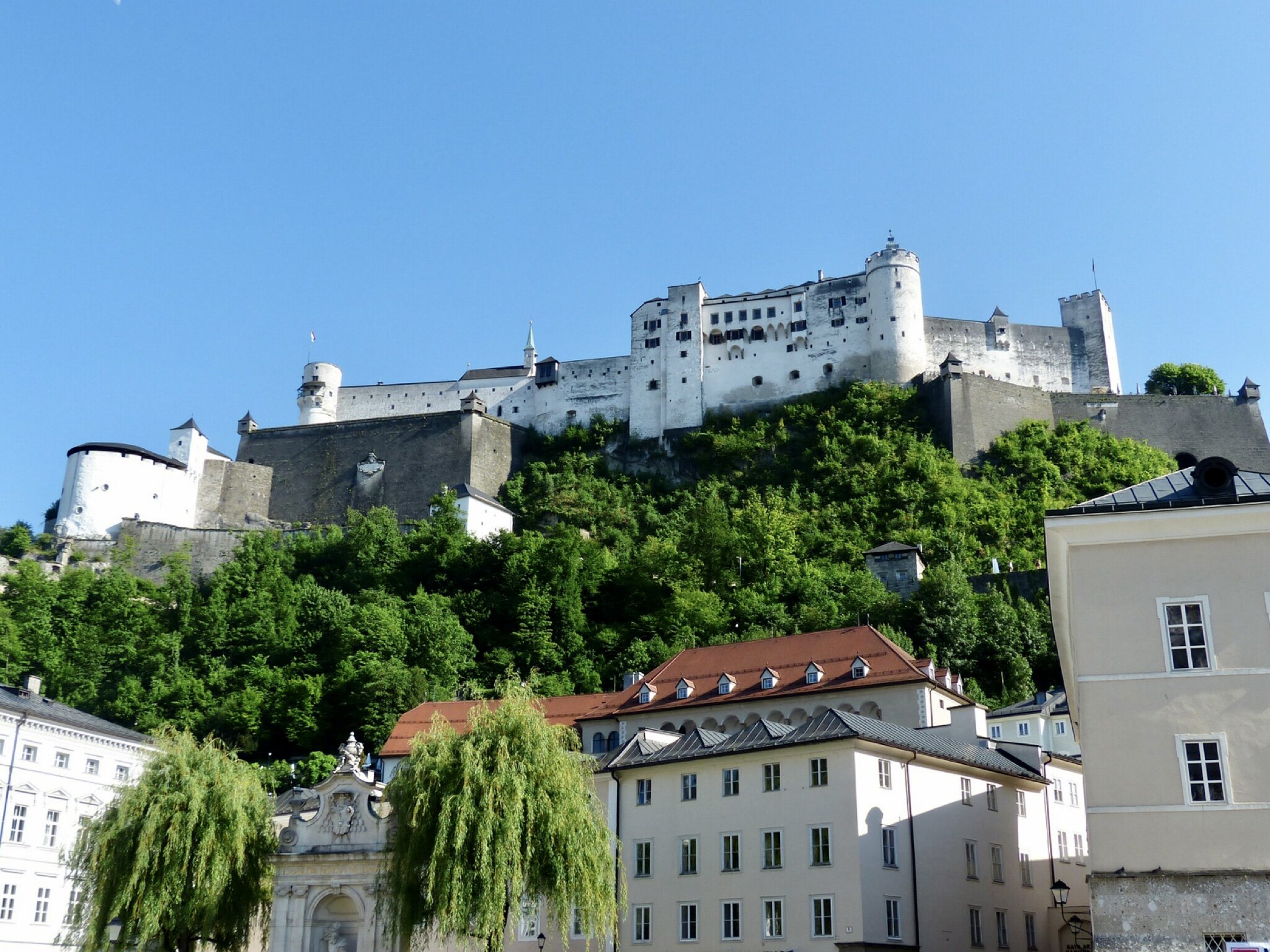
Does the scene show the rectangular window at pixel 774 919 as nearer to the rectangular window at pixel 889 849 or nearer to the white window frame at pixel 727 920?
the white window frame at pixel 727 920

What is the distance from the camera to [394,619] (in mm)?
66188

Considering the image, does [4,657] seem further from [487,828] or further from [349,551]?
[487,828]

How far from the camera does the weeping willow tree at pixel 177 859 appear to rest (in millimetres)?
30812

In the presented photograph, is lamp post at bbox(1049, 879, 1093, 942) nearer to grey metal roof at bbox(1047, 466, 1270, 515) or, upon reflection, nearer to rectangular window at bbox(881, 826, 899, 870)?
rectangular window at bbox(881, 826, 899, 870)

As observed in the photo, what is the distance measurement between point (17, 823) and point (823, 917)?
27312 millimetres

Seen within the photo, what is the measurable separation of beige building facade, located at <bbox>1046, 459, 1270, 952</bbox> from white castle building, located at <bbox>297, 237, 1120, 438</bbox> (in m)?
68.2

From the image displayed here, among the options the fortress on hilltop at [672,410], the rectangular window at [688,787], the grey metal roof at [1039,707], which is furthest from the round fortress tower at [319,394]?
A: the rectangular window at [688,787]

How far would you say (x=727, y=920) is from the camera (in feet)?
109

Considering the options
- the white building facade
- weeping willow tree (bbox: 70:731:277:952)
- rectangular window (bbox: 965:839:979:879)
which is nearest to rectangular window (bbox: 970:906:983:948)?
rectangular window (bbox: 965:839:979:879)

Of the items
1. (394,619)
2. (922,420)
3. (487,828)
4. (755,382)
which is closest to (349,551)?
(394,619)

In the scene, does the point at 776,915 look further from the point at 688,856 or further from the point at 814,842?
the point at 688,856

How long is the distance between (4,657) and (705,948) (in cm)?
4335

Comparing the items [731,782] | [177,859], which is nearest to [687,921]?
[731,782]

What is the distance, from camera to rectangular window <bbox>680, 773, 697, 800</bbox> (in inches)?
1406
